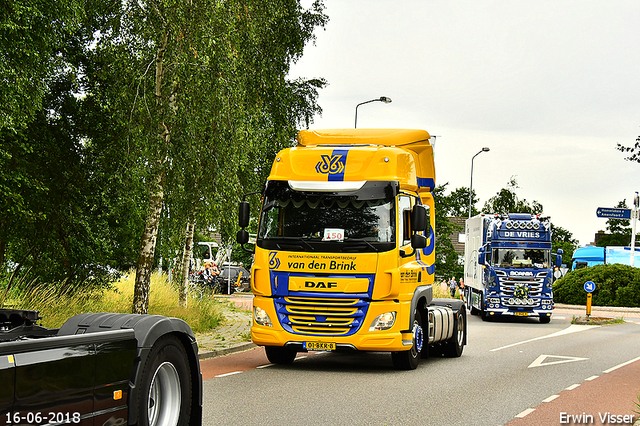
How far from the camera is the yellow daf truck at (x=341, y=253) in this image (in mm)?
11805

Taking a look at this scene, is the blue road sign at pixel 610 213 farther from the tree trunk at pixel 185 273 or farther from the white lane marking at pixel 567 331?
the tree trunk at pixel 185 273

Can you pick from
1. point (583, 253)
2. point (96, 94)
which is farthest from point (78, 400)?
point (583, 253)

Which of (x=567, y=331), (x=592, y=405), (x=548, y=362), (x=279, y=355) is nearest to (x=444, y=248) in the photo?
(x=567, y=331)

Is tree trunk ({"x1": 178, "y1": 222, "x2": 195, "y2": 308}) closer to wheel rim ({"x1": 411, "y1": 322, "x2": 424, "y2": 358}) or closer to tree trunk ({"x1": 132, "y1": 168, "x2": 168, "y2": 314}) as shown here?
tree trunk ({"x1": 132, "y1": 168, "x2": 168, "y2": 314})

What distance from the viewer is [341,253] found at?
11875mm

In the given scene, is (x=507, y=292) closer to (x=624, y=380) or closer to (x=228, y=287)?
(x=624, y=380)

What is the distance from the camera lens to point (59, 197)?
55.8 ft

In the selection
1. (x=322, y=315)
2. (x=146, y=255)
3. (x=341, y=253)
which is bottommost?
(x=322, y=315)

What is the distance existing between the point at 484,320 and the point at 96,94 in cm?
1686

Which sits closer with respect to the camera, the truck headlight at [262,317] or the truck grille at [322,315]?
the truck grille at [322,315]

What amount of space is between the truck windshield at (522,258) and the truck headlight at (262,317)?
16.2 m

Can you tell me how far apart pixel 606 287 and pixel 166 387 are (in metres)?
36.4

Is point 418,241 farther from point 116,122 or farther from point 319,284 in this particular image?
point 116,122

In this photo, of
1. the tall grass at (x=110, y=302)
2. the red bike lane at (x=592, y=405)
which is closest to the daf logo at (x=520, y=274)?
the tall grass at (x=110, y=302)
